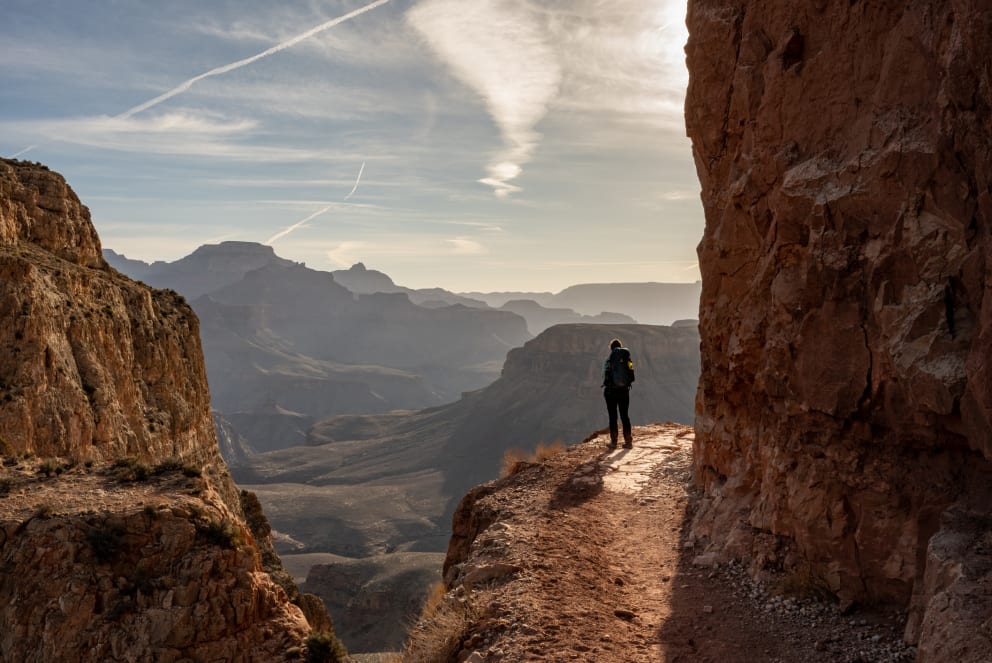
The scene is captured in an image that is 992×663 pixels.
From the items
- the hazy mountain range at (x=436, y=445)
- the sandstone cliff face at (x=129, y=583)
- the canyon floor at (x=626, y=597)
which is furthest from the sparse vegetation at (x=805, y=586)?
the hazy mountain range at (x=436, y=445)

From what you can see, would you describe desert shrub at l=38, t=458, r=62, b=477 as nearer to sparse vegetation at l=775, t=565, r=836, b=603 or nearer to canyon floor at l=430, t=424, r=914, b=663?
canyon floor at l=430, t=424, r=914, b=663

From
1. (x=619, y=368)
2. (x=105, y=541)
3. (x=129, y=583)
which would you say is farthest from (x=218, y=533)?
(x=619, y=368)

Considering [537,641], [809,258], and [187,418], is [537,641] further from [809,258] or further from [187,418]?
[187,418]

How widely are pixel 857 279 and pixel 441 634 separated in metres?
5.88

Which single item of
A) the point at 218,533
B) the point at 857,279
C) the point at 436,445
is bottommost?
the point at 436,445

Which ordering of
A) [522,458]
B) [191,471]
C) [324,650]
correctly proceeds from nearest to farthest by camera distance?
[324,650], [191,471], [522,458]

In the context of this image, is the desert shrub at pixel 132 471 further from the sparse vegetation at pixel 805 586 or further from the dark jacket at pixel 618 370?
the sparse vegetation at pixel 805 586

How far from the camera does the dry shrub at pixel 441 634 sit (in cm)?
678

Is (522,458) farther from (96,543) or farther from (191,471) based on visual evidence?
(96,543)

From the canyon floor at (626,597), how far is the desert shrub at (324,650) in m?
3.50

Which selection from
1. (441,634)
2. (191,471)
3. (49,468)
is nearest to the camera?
(441,634)

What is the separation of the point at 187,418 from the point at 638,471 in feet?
82.3

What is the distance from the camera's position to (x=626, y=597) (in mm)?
7801

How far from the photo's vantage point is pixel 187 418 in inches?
1199
